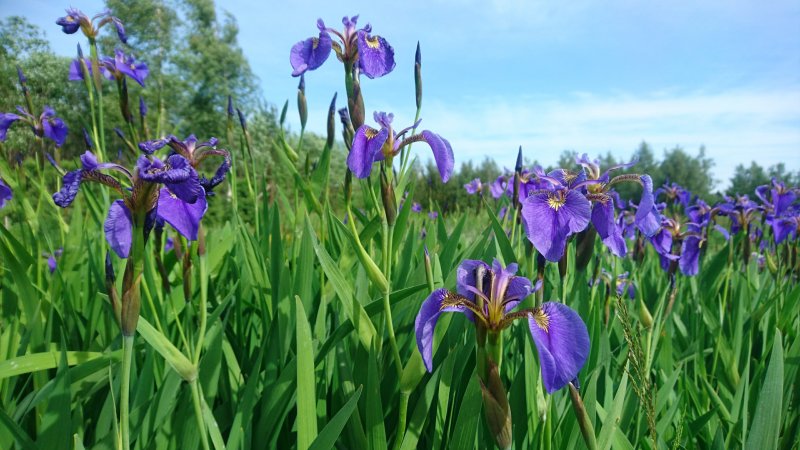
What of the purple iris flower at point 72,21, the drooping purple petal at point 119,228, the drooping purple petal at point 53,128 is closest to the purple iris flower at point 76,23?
the purple iris flower at point 72,21

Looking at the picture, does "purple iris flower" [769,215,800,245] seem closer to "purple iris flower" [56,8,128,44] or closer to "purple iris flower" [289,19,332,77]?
"purple iris flower" [289,19,332,77]

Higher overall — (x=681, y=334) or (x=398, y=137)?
(x=398, y=137)

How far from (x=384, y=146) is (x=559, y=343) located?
90 centimetres

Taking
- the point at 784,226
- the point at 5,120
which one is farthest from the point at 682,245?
the point at 5,120

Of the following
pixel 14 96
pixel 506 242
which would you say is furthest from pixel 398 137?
pixel 14 96

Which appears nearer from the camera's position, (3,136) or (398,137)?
→ (398,137)

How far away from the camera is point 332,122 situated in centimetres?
231

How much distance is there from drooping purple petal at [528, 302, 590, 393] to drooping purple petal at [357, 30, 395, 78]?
126cm

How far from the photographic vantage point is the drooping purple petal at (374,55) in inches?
74.7

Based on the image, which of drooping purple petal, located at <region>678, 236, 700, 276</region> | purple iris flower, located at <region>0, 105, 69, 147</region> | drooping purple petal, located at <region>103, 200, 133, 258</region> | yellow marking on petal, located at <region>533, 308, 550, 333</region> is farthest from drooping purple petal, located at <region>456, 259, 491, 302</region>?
purple iris flower, located at <region>0, 105, 69, 147</region>

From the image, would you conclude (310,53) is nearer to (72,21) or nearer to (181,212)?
(181,212)

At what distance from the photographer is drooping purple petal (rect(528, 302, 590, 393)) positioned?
0.96 metres

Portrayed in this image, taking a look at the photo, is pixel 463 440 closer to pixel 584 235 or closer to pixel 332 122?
pixel 584 235

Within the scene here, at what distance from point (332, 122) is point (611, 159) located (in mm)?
63883
